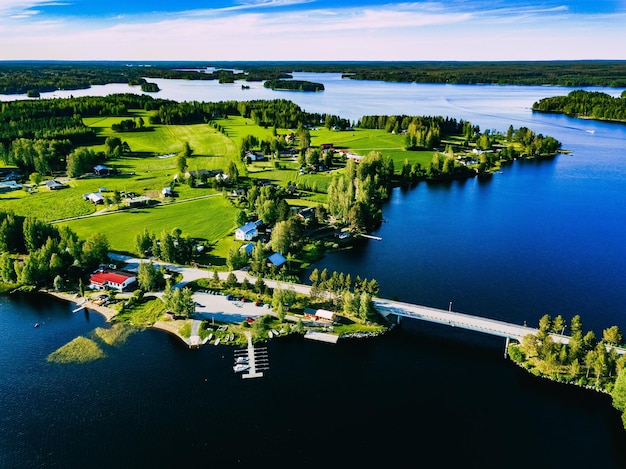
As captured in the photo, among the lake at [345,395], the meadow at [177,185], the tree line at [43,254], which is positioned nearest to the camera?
the lake at [345,395]

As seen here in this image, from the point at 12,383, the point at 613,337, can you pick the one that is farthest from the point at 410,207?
the point at 12,383

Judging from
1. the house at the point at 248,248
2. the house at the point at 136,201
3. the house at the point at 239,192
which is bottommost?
the house at the point at 248,248

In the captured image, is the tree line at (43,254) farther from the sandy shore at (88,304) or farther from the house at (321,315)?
the house at (321,315)

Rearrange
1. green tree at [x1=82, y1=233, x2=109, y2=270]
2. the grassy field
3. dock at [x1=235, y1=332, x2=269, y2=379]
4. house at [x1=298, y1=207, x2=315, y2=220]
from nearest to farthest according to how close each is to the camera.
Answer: dock at [x1=235, y1=332, x2=269, y2=379] < green tree at [x1=82, y1=233, x2=109, y2=270] < the grassy field < house at [x1=298, y1=207, x2=315, y2=220]

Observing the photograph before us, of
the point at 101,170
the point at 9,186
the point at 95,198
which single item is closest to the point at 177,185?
the point at 95,198

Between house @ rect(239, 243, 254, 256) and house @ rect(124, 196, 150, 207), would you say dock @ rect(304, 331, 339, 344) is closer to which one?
house @ rect(239, 243, 254, 256)

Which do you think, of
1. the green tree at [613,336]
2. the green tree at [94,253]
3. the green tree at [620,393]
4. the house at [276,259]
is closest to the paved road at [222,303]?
the green tree at [94,253]

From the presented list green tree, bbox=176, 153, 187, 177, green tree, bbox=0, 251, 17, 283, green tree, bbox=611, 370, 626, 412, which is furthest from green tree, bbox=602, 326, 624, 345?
green tree, bbox=176, 153, 187, 177
